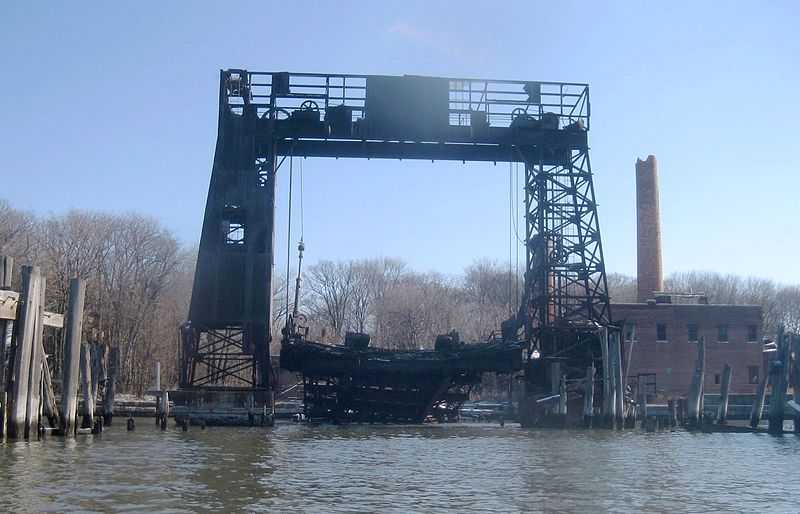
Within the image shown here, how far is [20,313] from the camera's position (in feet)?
79.9

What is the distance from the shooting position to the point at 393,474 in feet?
74.1

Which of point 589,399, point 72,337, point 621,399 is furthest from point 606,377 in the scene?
point 72,337

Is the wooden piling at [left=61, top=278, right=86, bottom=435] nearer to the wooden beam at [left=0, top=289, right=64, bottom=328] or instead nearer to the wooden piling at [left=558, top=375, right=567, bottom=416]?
the wooden beam at [left=0, top=289, right=64, bottom=328]

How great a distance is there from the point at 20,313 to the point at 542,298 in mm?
25233

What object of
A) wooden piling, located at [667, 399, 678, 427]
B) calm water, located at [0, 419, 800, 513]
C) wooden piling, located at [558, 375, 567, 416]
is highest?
wooden piling, located at [558, 375, 567, 416]

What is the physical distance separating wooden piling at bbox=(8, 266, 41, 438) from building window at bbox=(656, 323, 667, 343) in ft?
166

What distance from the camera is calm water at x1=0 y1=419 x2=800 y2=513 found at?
17672mm

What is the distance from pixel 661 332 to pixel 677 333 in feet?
3.32

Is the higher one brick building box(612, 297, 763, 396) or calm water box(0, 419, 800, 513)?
brick building box(612, 297, 763, 396)

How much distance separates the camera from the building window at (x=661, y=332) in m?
68.7

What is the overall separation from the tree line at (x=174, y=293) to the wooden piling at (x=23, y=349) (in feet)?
73.1

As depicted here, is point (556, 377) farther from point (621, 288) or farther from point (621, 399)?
point (621, 288)

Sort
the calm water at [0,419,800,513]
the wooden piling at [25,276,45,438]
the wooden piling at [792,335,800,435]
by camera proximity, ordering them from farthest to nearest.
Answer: the wooden piling at [792,335,800,435] < the wooden piling at [25,276,45,438] < the calm water at [0,419,800,513]

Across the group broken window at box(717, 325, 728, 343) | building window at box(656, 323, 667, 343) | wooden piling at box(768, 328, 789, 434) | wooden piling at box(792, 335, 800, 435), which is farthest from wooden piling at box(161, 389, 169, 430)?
broken window at box(717, 325, 728, 343)
